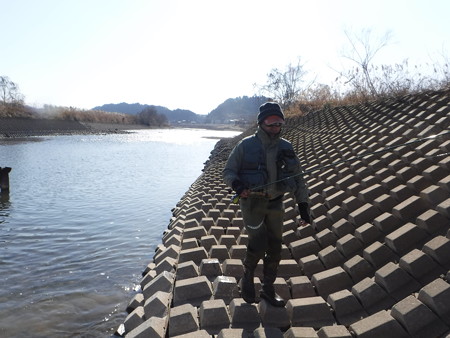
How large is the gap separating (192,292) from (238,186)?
1370 millimetres

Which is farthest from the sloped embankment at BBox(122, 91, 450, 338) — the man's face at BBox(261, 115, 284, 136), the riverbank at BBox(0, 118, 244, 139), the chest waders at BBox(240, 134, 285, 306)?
the riverbank at BBox(0, 118, 244, 139)

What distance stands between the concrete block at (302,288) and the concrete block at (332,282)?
0.07m

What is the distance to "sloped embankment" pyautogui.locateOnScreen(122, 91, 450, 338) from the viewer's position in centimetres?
305

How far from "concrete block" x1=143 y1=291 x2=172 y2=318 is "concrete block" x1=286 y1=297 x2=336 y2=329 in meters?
1.29

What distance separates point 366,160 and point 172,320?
4.45m

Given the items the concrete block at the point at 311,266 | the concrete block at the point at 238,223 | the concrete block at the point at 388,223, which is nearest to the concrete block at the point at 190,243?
the concrete block at the point at 238,223

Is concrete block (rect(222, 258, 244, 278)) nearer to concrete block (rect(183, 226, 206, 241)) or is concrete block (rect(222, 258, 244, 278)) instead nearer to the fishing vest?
the fishing vest

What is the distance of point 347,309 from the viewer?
3318 millimetres

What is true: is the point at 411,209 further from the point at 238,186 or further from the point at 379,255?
the point at 238,186

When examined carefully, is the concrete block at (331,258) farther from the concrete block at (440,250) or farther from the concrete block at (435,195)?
the concrete block at (435,195)

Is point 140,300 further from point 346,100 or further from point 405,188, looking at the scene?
point 346,100

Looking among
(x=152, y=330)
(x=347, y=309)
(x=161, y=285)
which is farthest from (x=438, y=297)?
(x=161, y=285)

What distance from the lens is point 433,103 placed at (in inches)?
291

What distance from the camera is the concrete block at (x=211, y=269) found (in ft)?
14.4
